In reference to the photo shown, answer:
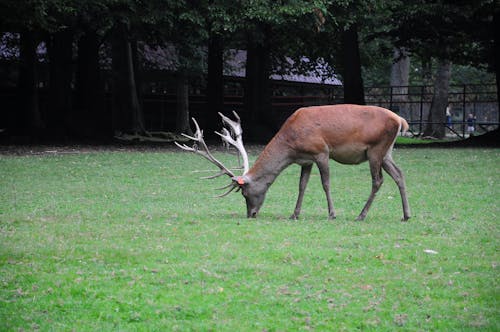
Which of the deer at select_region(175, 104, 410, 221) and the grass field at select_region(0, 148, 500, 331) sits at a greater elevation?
the deer at select_region(175, 104, 410, 221)

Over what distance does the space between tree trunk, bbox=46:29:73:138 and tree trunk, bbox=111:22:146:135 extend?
5.41 ft

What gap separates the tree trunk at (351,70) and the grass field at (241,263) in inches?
566

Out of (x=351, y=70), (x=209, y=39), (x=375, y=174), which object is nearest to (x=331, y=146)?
(x=375, y=174)

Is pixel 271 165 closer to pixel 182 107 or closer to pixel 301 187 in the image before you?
pixel 301 187

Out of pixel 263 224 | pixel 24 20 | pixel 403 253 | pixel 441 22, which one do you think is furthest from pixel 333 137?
pixel 441 22

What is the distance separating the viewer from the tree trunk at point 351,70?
29.2 meters

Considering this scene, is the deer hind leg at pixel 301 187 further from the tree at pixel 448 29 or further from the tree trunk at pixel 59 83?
the tree trunk at pixel 59 83

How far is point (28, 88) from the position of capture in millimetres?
31828

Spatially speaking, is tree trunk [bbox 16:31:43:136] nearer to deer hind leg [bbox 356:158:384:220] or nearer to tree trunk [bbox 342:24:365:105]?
tree trunk [bbox 342:24:365:105]

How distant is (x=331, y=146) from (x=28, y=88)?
22429mm

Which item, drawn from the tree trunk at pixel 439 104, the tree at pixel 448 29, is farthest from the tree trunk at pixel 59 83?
the tree trunk at pixel 439 104

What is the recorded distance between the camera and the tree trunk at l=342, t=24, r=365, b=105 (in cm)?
2916

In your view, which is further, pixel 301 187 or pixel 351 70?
pixel 351 70

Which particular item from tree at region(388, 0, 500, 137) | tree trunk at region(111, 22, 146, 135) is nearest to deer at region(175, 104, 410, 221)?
tree at region(388, 0, 500, 137)
